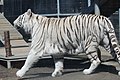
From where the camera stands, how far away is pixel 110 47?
24.1ft

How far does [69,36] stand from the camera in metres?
7.39

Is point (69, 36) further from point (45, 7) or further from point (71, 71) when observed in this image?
point (45, 7)

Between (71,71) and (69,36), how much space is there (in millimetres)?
1139

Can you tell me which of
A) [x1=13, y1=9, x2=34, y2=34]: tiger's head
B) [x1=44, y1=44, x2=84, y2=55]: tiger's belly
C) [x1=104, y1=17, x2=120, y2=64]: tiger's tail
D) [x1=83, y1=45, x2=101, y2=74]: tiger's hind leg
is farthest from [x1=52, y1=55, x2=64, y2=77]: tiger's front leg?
[x1=104, y1=17, x2=120, y2=64]: tiger's tail

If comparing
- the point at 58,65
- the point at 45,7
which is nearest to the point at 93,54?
the point at 58,65

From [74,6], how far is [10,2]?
8.53 feet

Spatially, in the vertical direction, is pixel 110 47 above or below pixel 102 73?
above

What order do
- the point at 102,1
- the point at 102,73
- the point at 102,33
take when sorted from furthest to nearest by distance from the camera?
1. the point at 102,1
2. the point at 102,73
3. the point at 102,33

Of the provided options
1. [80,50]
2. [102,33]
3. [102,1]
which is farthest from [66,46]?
[102,1]

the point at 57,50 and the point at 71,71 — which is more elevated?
the point at 57,50

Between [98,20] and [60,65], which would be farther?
[60,65]

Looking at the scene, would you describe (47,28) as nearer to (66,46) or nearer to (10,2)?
(66,46)

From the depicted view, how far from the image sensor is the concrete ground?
24.1 ft

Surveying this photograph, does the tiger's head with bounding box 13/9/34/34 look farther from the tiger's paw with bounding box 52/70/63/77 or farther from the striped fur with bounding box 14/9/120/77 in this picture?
the tiger's paw with bounding box 52/70/63/77
